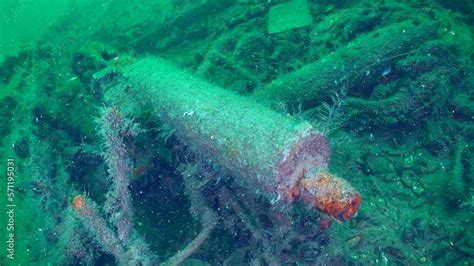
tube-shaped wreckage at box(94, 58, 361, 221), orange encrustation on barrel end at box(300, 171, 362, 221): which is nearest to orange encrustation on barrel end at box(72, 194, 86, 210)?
tube-shaped wreckage at box(94, 58, 361, 221)

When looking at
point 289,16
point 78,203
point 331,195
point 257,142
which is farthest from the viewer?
point 289,16

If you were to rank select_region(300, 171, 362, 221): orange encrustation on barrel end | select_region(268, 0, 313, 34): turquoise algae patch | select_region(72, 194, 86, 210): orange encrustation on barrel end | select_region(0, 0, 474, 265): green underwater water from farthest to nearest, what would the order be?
select_region(268, 0, 313, 34): turquoise algae patch
select_region(0, 0, 474, 265): green underwater water
select_region(72, 194, 86, 210): orange encrustation on barrel end
select_region(300, 171, 362, 221): orange encrustation on barrel end

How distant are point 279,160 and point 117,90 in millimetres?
3046

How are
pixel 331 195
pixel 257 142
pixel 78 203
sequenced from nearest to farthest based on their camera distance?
pixel 331 195
pixel 257 142
pixel 78 203

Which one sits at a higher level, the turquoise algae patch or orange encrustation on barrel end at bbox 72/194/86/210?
orange encrustation on barrel end at bbox 72/194/86/210

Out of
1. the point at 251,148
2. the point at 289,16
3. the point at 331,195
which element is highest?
the point at 251,148

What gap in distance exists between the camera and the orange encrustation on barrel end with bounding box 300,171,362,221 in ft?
9.16

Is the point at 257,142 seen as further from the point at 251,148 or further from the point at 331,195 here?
the point at 331,195

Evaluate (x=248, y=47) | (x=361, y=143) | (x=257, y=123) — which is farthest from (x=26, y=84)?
(x=361, y=143)

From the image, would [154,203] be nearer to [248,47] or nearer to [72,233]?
[72,233]

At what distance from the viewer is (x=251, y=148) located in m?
3.07

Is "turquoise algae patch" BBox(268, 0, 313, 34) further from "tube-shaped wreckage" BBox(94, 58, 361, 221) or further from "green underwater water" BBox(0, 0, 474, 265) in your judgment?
"tube-shaped wreckage" BBox(94, 58, 361, 221)

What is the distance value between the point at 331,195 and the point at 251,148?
784mm

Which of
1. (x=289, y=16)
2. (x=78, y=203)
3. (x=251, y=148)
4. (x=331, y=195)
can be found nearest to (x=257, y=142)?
(x=251, y=148)
